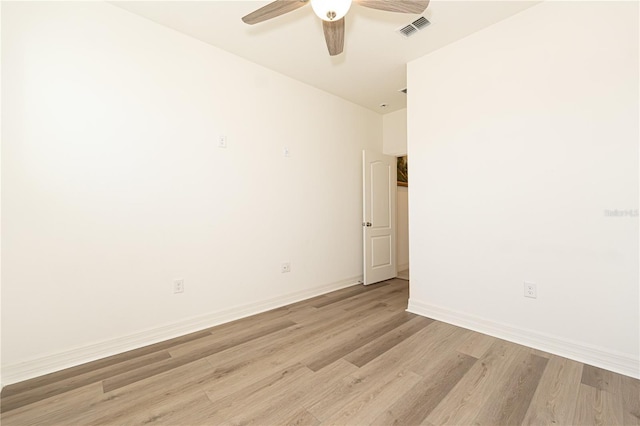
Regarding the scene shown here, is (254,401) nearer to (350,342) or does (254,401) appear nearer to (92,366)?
(350,342)

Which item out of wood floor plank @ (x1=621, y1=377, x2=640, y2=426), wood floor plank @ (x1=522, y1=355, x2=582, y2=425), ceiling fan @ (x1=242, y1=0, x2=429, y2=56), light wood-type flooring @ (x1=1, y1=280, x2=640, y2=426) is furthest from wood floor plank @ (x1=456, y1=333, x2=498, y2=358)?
ceiling fan @ (x1=242, y1=0, x2=429, y2=56)

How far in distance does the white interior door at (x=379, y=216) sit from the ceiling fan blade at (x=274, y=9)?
2.53m

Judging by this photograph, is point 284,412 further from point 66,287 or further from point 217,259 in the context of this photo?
point 66,287

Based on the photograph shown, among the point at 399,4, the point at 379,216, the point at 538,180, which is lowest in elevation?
the point at 379,216

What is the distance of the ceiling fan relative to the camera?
5.19ft

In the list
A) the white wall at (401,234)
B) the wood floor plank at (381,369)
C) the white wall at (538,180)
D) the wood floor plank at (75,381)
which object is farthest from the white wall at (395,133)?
the wood floor plank at (75,381)

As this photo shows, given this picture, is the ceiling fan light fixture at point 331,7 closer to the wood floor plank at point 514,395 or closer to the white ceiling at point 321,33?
the white ceiling at point 321,33

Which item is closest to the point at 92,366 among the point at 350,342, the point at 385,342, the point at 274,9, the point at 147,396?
the point at 147,396

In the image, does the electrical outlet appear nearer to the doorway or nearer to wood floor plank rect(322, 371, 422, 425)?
wood floor plank rect(322, 371, 422, 425)

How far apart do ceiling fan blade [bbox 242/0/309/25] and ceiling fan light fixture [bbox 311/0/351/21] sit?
0.21 m

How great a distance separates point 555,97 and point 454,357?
7.29ft

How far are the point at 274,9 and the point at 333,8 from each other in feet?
1.51

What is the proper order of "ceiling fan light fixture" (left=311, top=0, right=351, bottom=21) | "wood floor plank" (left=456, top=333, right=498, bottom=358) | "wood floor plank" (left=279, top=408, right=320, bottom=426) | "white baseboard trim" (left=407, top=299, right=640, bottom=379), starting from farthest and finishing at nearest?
1. "wood floor plank" (left=456, top=333, right=498, bottom=358)
2. "white baseboard trim" (left=407, top=299, right=640, bottom=379)
3. "ceiling fan light fixture" (left=311, top=0, right=351, bottom=21)
4. "wood floor plank" (left=279, top=408, right=320, bottom=426)

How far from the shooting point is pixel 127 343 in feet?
7.44
